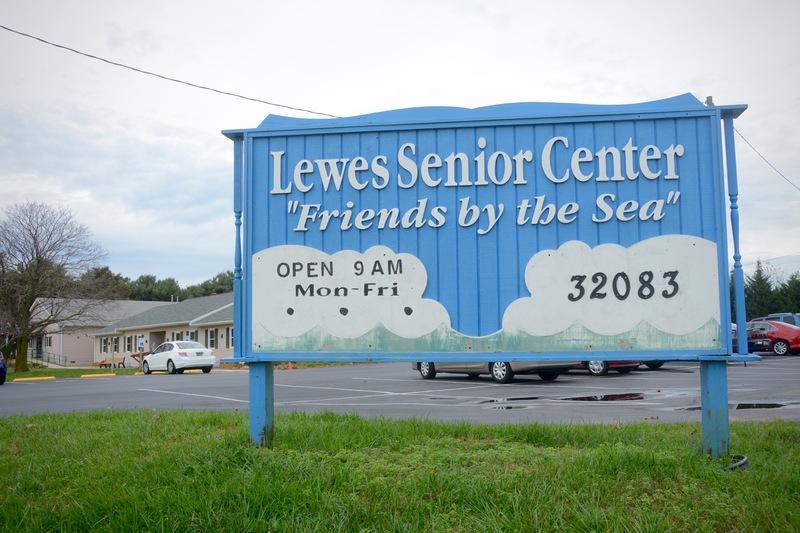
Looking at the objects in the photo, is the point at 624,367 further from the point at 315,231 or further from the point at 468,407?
the point at 315,231

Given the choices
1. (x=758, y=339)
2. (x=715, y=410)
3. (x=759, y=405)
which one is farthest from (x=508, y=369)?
(x=758, y=339)

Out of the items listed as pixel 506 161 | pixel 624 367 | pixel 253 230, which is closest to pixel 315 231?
pixel 253 230

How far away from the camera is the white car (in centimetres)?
2883

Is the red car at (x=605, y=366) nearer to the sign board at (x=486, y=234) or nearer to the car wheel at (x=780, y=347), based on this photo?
the car wheel at (x=780, y=347)

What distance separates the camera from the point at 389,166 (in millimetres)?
6152

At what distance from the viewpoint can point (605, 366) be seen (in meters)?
18.8

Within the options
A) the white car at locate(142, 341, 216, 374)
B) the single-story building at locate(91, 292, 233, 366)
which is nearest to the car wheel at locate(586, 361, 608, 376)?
the white car at locate(142, 341, 216, 374)

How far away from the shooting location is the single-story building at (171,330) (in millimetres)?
42531

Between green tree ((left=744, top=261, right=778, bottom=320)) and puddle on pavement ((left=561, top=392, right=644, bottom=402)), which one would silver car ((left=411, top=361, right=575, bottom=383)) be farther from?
green tree ((left=744, top=261, right=778, bottom=320))

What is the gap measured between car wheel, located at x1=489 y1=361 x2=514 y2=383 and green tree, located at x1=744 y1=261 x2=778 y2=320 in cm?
3261

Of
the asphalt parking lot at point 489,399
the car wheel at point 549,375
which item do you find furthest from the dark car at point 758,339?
the car wheel at point 549,375

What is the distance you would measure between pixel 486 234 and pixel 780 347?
27.3m

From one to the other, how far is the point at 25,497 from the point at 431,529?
9.65ft

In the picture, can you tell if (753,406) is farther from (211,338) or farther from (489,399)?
(211,338)
